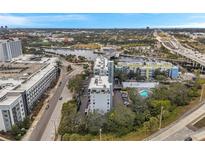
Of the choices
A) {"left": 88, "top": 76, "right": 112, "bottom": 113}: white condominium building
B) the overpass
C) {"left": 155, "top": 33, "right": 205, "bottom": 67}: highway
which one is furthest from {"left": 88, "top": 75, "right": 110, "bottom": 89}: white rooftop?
{"left": 155, "top": 33, "right": 205, "bottom": 67}: highway

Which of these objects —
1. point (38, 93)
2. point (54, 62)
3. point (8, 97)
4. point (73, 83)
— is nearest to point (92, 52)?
point (54, 62)

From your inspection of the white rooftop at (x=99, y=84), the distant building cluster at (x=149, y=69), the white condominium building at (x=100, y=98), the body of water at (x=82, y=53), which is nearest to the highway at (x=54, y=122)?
the white condominium building at (x=100, y=98)

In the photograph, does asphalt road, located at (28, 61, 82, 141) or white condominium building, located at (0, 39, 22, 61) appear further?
white condominium building, located at (0, 39, 22, 61)

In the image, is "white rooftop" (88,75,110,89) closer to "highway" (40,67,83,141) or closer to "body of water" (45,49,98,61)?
"highway" (40,67,83,141)

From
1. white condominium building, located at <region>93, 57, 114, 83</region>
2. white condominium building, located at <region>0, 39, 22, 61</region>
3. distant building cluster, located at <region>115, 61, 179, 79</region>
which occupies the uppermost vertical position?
white condominium building, located at <region>0, 39, 22, 61</region>

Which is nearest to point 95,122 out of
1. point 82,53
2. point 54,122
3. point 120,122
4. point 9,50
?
point 120,122

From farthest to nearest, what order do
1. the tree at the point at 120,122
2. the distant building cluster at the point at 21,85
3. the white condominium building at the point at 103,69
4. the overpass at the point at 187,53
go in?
1. the overpass at the point at 187,53
2. the white condominium building at the point at 103,69
3. the distant building cluster at the point at 21,85
4. the tree at the point at 120,122

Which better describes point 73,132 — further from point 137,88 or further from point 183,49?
point 183,49

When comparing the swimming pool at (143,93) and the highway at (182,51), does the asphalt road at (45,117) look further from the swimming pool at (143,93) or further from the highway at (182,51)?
the highway at (182,51)
